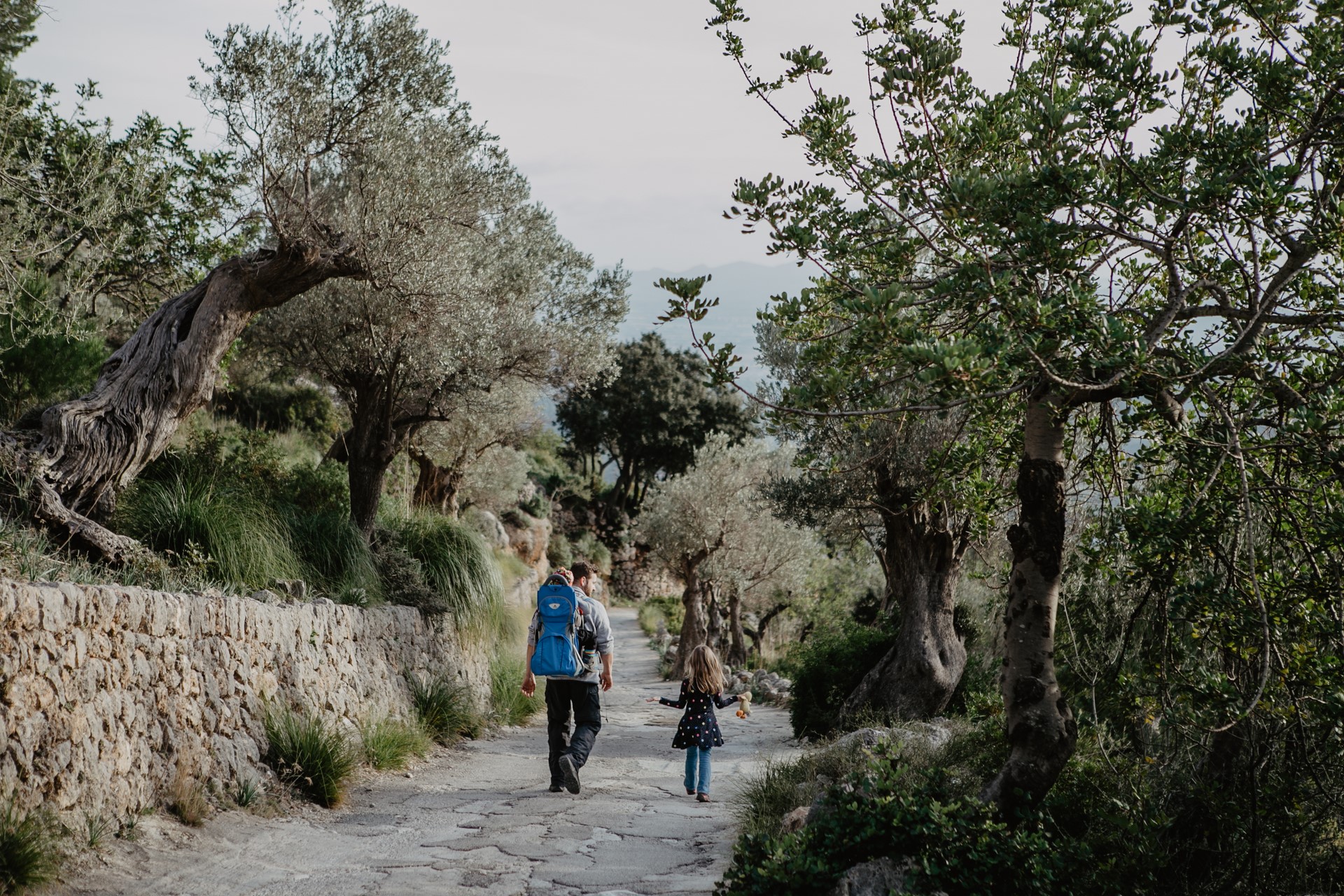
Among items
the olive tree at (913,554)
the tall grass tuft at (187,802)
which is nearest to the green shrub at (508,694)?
the olive tree at (913,554)

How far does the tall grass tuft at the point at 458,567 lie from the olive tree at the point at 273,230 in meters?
3.86

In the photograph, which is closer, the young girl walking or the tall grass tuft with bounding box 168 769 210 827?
the tall grass tuft with bounding box 168 769 210 827

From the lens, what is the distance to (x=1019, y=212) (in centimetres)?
384

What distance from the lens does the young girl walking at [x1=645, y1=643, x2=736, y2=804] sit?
8.12 m

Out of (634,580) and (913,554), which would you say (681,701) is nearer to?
(913,554)

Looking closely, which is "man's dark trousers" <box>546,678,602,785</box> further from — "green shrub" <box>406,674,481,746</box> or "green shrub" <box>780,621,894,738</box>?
"green shrub" <box>780,621,894,738</box>

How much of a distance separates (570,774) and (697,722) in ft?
3.81

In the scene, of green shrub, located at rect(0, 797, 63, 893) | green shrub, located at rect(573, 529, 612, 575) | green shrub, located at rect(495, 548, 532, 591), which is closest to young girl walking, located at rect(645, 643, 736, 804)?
green shrub, located at rect(0, 797, 63, 893)

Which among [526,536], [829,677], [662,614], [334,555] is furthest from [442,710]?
[662,614]

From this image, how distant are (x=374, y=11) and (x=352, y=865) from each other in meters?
8.91

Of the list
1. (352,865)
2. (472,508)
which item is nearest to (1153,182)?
(352,865)

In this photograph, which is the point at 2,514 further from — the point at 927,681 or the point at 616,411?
the point at 616,411

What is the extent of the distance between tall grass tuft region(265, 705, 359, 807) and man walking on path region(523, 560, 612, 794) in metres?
1.55

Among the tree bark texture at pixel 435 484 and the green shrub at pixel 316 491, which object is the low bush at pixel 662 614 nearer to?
the tree bark texture at pixel 435 484
